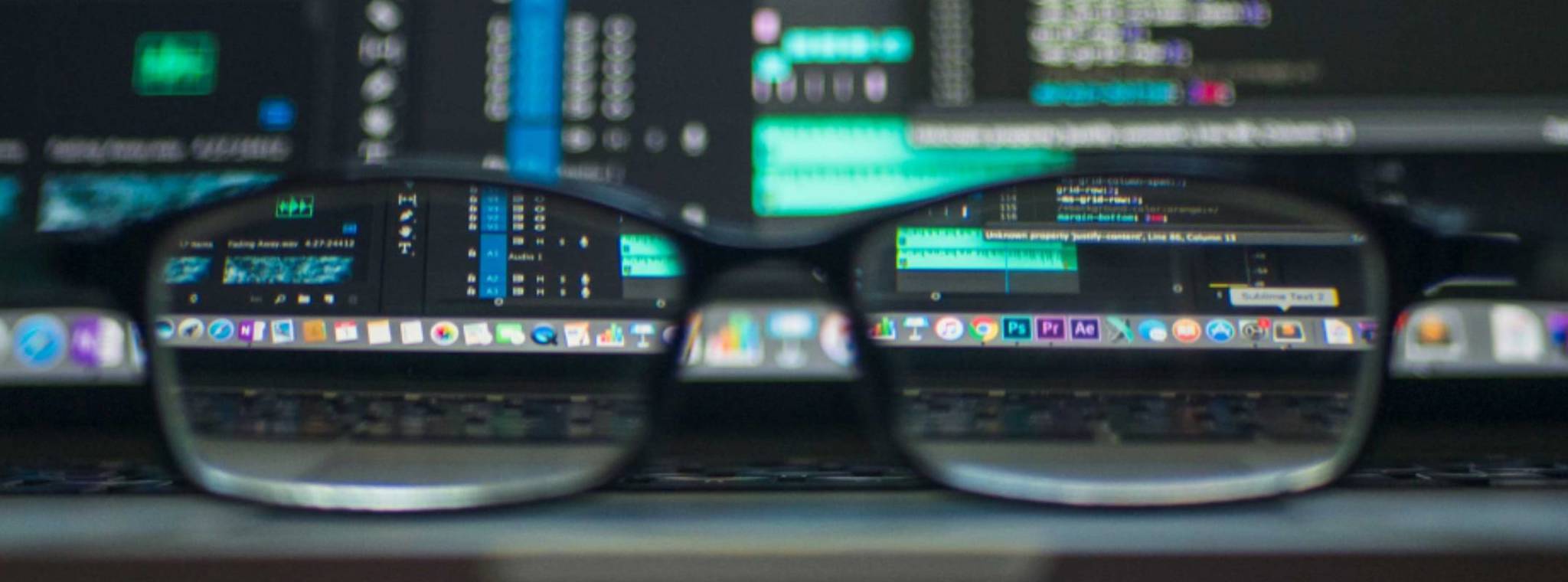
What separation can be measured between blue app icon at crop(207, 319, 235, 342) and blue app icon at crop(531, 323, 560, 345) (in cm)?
10

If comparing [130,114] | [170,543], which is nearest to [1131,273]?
[170,543]

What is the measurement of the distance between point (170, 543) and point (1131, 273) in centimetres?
28

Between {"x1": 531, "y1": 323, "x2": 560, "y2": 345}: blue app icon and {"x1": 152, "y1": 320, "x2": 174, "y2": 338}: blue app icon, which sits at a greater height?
{"x1": 152, "y1": 320, "x2": 174, "y2": 338}: blue app icon

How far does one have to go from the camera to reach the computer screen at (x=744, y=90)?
1.19ft

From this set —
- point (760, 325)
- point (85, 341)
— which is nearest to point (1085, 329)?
point (760, 325)

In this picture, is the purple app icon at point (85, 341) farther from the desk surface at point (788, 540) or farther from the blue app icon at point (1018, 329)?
the blue app icon at point (1018, 329)

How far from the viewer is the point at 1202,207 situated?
0.29 m

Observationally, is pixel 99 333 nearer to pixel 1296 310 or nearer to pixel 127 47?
pixel 127 47

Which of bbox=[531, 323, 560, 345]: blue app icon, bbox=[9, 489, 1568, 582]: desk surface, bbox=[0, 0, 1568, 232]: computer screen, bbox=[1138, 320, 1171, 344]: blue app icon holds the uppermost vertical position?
bbox=[0, 0, 1568, 232]: computer screen

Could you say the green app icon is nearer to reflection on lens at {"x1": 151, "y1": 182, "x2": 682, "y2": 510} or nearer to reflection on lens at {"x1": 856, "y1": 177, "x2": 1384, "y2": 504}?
reflection on lens at {"x1": 151, "y1": 182, "x2": 682, "y2": 510}

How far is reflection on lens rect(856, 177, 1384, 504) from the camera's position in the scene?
266 millimetres

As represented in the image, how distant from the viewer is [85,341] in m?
0.31

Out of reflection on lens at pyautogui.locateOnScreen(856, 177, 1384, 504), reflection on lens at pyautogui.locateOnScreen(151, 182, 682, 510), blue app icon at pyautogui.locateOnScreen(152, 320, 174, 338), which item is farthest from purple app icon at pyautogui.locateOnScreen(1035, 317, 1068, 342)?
blue app icon at pyautogui.locateOnScreen(152, 320, 174, 338)

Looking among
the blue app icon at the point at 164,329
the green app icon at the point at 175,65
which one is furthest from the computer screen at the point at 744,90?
the blue app icon at the point at 164,329
